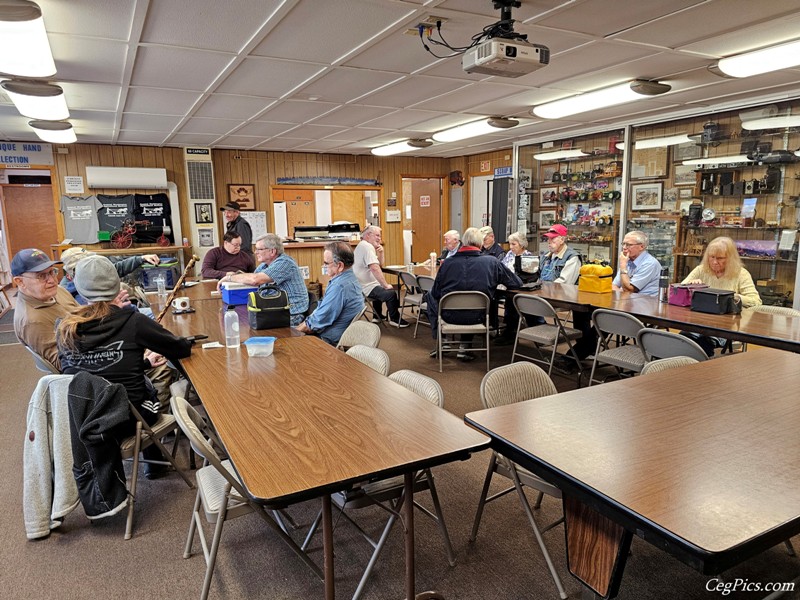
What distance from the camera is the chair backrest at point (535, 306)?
4336 mm

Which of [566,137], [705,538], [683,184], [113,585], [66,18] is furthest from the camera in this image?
[566,137]

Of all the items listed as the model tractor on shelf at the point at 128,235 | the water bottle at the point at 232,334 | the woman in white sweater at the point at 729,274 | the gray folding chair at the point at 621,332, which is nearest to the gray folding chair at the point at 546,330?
the gray folding chair at the point at 621,332

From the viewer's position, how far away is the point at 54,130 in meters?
6.04

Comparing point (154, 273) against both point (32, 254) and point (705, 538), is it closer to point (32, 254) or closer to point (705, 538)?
point (32, 254)

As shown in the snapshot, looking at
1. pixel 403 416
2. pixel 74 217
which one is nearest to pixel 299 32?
pixel 403 416

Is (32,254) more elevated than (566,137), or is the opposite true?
(566,137)

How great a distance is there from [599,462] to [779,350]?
7.13ft

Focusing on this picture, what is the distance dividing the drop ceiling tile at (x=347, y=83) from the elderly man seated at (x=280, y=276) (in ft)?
4.62

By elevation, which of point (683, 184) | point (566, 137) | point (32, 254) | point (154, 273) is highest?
point (566, 137)

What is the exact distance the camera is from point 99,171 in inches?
308

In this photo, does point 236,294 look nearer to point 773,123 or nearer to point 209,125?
point 209,125

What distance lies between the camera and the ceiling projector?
9.01ft

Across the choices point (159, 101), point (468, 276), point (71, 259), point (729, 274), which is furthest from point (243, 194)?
point (729, 274)

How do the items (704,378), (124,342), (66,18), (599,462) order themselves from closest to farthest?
1. (599,462)
2. (704,378)
3. (124,342)
4. (66,18)
